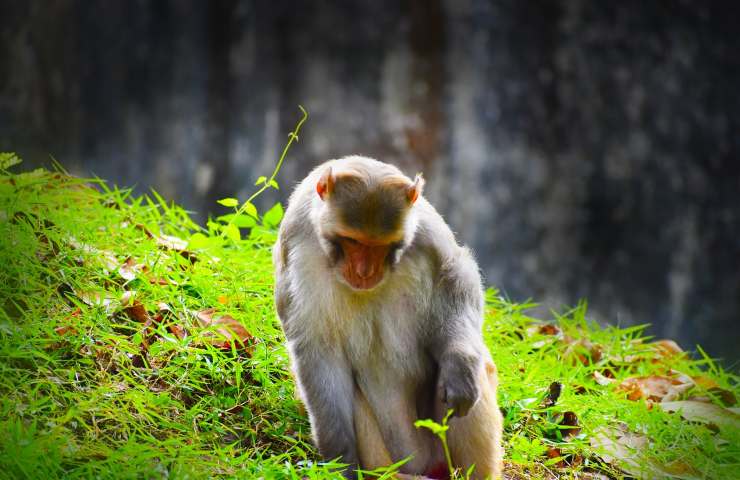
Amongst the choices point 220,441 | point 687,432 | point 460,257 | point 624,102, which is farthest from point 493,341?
point 624,102

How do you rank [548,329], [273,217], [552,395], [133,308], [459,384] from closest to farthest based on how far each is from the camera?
[459,384], [133,308], [552,395], [273,217], [548,329]

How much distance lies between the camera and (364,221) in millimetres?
3666

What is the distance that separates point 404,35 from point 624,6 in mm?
2345

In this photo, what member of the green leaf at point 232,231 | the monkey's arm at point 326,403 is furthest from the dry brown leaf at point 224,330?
the monkey's arm at point 326,403

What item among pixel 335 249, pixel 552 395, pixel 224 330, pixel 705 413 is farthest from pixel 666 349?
pixel 335 249

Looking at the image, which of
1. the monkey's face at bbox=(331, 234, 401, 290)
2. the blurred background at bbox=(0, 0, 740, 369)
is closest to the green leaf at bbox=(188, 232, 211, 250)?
the monkey's face at bbox=(331, 234, 401, 290)

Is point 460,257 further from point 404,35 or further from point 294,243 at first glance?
point 404,35

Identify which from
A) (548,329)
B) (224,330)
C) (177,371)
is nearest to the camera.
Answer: (177,371)

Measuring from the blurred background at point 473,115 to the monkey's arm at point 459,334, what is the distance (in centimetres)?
485

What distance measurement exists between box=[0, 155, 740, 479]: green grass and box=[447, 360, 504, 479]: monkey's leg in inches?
21.7

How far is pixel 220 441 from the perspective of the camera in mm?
4258

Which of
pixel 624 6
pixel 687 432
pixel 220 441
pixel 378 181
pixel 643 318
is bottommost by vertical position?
pixel 643 318

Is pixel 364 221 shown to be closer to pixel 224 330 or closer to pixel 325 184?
pixel 325 184

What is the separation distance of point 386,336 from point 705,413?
2441mm
